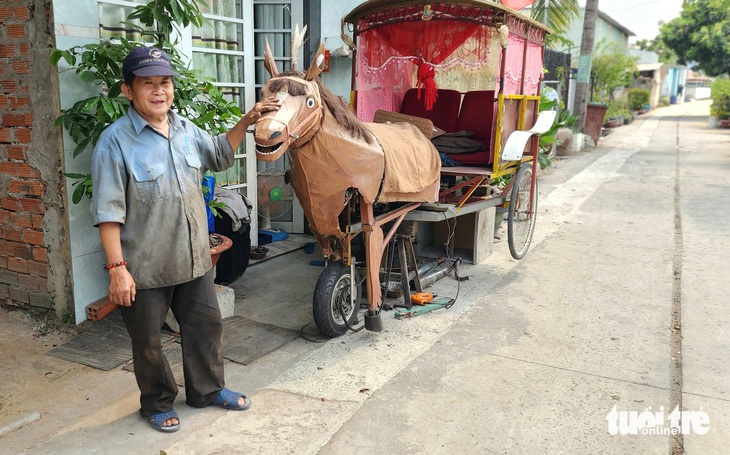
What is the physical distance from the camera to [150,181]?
2.79 m

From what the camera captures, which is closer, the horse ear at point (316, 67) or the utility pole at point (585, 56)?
the horse ear at point (316, 67)

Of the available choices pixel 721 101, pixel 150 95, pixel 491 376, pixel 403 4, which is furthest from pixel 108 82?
pixel 721 101

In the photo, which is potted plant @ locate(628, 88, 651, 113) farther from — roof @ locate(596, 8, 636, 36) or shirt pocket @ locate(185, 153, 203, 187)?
shirt pocket @ locate(185, 153, 203, 187)

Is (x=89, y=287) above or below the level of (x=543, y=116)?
below

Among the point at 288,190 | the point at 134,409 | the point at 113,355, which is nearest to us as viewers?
the point at 134,409

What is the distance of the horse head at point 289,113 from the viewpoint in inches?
125

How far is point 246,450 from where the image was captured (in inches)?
114

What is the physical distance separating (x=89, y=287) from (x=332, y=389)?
6.38 feet

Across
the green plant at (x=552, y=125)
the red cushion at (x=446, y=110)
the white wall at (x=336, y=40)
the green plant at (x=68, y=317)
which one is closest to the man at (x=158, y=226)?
the green plant at (x=68, y=317)

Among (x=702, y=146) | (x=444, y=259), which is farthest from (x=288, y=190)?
(x=702, y=146)

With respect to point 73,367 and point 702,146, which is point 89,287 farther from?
point 702,146

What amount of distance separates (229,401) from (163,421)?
14.3 inches

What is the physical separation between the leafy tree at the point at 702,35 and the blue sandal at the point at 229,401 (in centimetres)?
3336

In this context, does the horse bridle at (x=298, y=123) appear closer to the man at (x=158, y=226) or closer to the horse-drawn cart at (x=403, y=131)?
the horse-drawn cart at (x=403, y=131)
